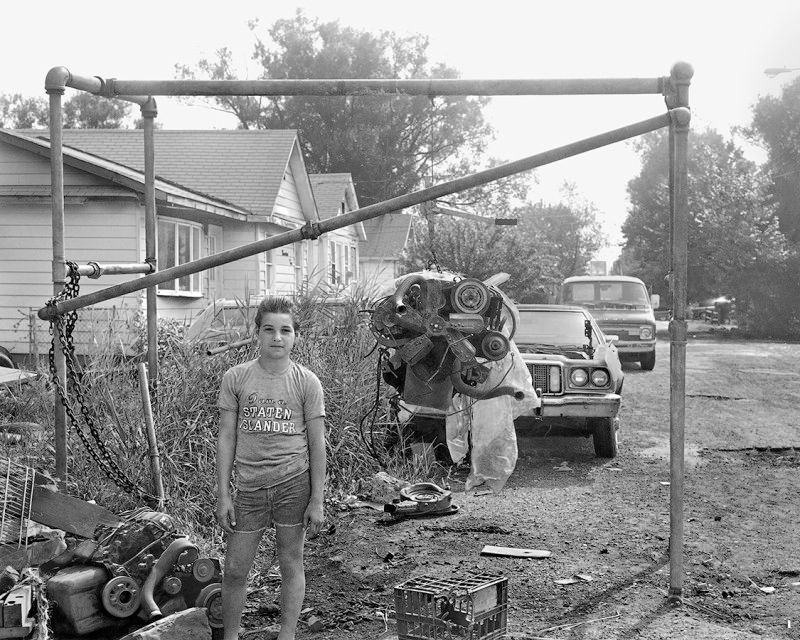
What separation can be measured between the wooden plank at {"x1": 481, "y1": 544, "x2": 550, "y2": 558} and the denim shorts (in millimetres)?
1993

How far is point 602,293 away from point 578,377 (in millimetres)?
11966

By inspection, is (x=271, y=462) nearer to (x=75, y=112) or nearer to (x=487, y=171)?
(x=487, y=171)

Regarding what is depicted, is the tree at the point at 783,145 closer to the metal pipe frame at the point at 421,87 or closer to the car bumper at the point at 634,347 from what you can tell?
the car bumper at the point at 634,347

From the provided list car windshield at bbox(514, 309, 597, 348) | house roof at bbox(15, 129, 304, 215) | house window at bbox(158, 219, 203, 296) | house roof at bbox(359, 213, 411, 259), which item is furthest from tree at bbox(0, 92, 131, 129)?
car windshield at bbox(514, 309, 597, 348)

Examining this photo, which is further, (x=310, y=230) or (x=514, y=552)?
(x=514, y=552)

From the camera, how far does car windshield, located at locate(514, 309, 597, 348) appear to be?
10617mm

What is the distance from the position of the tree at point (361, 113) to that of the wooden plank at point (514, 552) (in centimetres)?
4183

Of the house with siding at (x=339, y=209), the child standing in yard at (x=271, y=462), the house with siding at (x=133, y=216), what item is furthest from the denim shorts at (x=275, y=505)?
the house with siding at (x=339, y=209)

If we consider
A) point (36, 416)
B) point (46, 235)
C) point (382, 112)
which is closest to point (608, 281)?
point (46, 235)

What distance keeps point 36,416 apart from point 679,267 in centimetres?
495

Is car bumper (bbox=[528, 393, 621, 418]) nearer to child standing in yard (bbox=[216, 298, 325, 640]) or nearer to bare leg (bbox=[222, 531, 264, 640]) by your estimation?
child standing in yard (bbox=[216, 298, 325, 640])

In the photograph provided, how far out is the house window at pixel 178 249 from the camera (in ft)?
60.1

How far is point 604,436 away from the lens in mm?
9289

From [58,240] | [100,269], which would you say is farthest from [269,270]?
[58,240]
